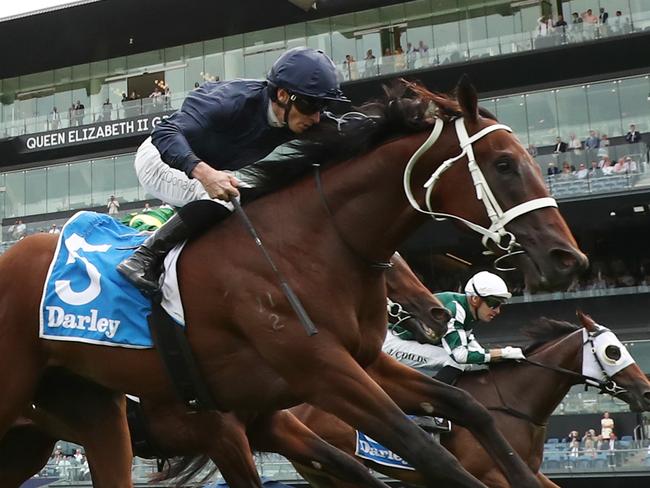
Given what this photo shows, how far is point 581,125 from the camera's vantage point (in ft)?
66.4

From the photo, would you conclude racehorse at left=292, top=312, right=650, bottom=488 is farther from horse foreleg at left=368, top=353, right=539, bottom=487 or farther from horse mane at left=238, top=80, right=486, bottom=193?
horse mane at left=238, top=80, right=486, bottom=193

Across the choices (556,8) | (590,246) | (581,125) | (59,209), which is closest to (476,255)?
(590,246)

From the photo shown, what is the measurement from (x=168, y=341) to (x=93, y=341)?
35 centimetres

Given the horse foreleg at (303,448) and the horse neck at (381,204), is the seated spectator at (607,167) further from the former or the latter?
the horse neck at (381,204)

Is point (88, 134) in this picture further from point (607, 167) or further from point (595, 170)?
point (607, 167)

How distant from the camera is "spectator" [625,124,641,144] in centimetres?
1895

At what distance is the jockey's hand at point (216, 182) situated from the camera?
3.57 meters

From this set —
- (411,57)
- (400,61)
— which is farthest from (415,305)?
(400,61)

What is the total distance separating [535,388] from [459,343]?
64 cm

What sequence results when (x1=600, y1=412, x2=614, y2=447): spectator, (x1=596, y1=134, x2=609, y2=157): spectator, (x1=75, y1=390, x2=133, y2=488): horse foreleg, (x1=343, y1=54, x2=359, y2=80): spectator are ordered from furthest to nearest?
(x1=343, y1=54, x2=359, y2=80): spectator → (x1=596, y1=134, x2=609, y2=157): spectator → (x1=600, y1=412, x2=614, y2=447): spectator → (x1=75, y1=390, x2=133, y2=488): horse foreleg

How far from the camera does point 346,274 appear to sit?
3.57 m

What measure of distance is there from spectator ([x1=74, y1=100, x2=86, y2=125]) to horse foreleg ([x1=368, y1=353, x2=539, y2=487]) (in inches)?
959

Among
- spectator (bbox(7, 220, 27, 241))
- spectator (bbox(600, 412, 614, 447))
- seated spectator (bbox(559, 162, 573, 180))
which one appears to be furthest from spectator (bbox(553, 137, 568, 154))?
spectator (bbox(7, 220, 27, 241))

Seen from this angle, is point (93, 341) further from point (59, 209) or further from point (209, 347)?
point (59, 209)
